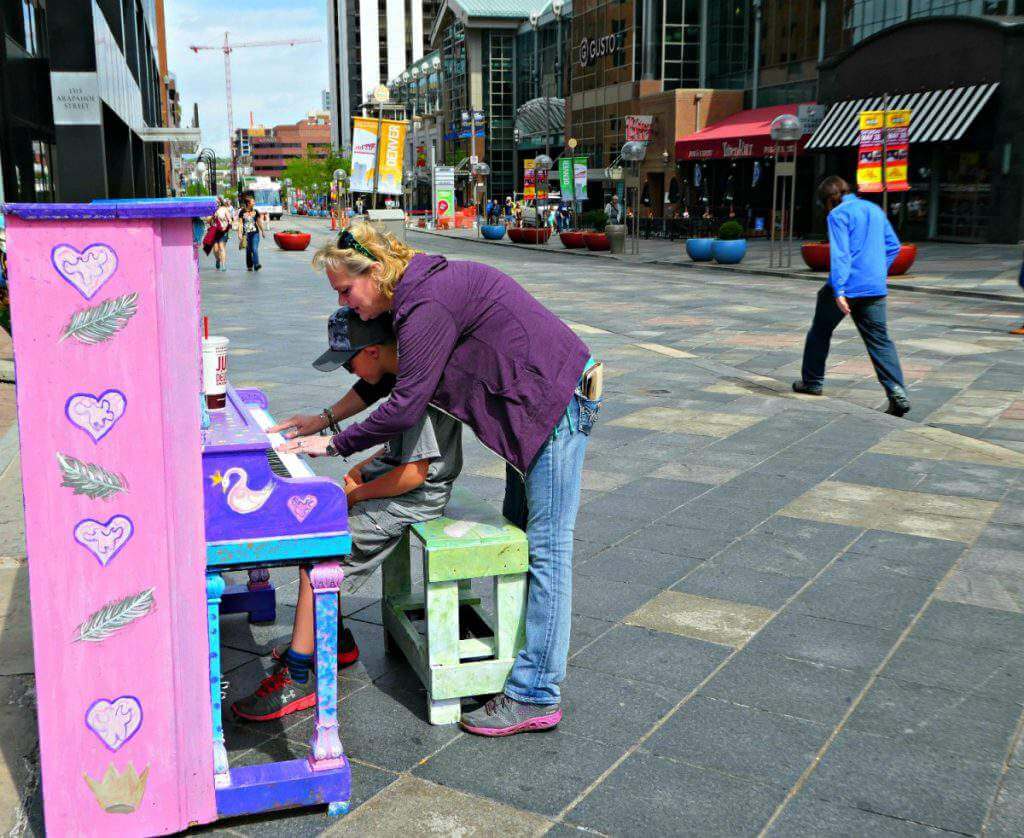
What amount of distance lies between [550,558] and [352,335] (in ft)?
3.18

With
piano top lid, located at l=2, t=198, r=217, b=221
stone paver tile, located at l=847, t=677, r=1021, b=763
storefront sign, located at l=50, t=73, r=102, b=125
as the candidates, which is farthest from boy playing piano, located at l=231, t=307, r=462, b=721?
storefront sign, located at l=50, t=73, r=102, b=125

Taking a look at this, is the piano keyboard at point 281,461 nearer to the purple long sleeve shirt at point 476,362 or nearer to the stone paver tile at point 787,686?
the purple long sleeve shirt at point 476,362

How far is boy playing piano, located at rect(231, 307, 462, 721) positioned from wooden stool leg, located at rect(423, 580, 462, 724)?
0.79 feet

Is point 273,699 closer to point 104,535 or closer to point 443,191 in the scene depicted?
point 104,535

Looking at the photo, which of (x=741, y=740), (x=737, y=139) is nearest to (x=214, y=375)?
(x=741, y=740)

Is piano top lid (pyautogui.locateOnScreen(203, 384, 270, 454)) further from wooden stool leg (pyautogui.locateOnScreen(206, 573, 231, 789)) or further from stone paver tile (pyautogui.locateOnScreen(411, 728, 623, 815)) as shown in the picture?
stone paver tile (pyautogui.locateOnScreen(411, 728, 623, 815))

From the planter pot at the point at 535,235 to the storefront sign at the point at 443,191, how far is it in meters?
14.6

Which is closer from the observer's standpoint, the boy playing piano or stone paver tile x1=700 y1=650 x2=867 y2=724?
the boy playing piano

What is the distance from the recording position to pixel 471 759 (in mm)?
3273

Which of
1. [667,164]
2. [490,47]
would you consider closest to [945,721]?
[667,164]

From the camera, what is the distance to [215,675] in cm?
295

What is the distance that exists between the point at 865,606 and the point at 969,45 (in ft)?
94.3

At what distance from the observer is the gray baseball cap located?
3.38m

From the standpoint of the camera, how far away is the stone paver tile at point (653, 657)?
12.5 ft
